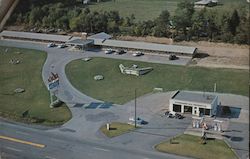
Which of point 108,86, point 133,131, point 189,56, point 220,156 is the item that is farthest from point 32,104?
point 189,56

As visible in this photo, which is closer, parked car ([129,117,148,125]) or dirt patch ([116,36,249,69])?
parked car ([129,117,148,125])

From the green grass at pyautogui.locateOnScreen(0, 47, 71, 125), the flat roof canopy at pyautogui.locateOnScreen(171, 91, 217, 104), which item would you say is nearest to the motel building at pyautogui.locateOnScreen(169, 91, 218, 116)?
the flat roof canopy at pyautogui.locateOnScreen(171, 91, 217, 104)

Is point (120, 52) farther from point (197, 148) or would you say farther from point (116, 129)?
point (197, 148)

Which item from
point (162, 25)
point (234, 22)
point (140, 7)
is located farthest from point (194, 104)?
point (140, 7)

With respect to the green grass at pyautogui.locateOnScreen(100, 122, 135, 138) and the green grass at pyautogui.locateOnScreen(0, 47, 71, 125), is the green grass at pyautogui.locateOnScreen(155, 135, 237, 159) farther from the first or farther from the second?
the green grass at pyautogui.locateOnScreen(0, 47, 71, 125)

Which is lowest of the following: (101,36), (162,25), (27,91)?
(27,91)

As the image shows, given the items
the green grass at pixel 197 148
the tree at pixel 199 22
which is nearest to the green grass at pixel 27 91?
the green grass at pixel 197 148
